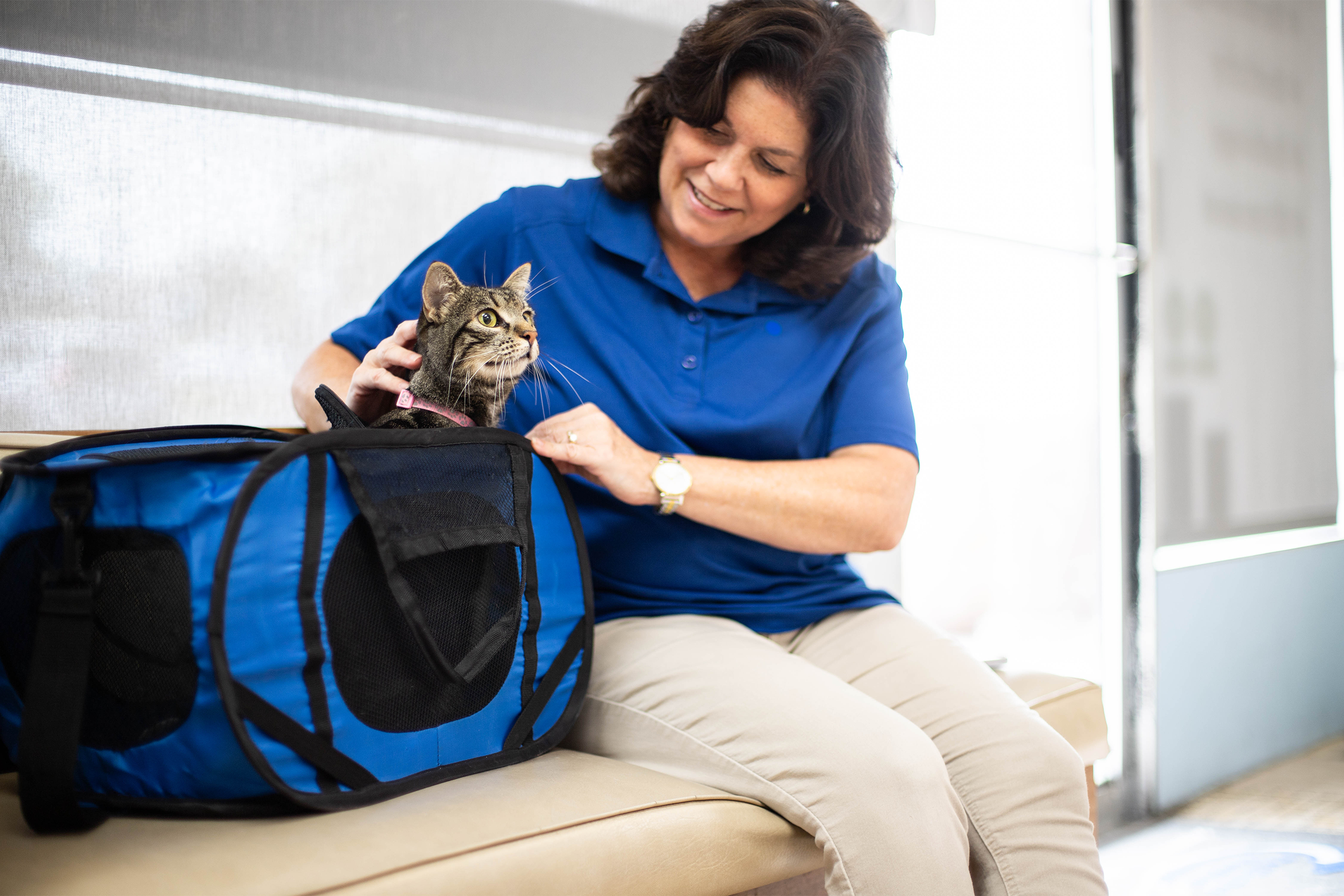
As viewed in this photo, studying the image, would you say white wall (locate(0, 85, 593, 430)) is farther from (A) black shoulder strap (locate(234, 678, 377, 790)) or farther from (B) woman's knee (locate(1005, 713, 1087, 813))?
(B) woman's knee (locate(1005, 713, 1087, 813))

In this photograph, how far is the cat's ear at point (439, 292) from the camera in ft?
3.48

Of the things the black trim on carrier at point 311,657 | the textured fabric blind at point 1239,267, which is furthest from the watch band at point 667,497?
the textured fabric blind at point 1239,267

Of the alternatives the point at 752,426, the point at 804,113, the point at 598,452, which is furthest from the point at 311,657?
the point at 804,113

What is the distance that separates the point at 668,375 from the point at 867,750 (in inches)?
22.0

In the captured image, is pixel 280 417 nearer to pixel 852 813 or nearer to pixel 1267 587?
pixel 852 813

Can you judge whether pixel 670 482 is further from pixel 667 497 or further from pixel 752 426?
pixel 752 426

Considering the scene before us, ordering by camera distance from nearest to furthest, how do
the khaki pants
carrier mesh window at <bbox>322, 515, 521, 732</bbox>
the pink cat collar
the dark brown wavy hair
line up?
carrier mesh window at <bbox>322, 515, 521, 732</bbox>, the khaki pants, the pink cat collar, the dark brown wavy hair

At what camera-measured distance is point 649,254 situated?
127cm

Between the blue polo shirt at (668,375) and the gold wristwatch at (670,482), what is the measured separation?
3.6 inches

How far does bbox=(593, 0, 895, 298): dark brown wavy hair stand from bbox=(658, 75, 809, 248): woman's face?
0.06 feet

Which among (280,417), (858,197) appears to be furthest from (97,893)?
(858,197)

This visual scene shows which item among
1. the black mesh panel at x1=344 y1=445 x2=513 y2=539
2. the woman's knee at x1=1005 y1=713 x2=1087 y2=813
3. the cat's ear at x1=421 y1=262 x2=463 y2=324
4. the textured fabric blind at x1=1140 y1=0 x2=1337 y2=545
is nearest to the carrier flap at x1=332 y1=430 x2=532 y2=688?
the black mesh panel at x1=344 y1=445 x2=513 y2=539

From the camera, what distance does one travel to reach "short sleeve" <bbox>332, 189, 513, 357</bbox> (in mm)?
1233

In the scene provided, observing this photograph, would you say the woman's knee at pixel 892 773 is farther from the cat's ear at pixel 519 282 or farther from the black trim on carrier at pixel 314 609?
the cat's ear at pixel 519 282
